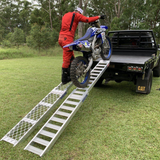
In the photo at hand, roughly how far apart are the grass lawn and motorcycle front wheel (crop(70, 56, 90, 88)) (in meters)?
0.71

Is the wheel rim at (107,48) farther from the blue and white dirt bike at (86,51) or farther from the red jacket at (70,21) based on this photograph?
the red jacket at (70,21)

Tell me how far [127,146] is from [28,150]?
154 centimetres

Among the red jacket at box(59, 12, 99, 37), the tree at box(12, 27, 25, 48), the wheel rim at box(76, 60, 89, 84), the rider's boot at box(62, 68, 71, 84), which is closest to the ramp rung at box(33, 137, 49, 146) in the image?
the wheel rim at box(76, 60, 89, 84)

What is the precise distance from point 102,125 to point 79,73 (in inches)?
45.7

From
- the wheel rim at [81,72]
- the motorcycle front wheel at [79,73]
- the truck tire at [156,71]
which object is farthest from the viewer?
the truck tire at [156,71]

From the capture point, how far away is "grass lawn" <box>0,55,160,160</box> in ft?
7.64

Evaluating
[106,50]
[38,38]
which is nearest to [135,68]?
[106,50]

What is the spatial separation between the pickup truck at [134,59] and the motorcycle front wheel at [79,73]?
3.39 ft

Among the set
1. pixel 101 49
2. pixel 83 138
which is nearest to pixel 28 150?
pixel 83 138

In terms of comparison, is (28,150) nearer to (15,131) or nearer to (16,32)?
(15,131)

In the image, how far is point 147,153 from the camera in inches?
89.7

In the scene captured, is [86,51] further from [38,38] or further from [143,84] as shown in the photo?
[38,38]

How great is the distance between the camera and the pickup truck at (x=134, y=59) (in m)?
4.06

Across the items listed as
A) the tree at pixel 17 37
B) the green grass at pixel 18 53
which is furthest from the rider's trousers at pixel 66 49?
the tree at pixel 17 37
